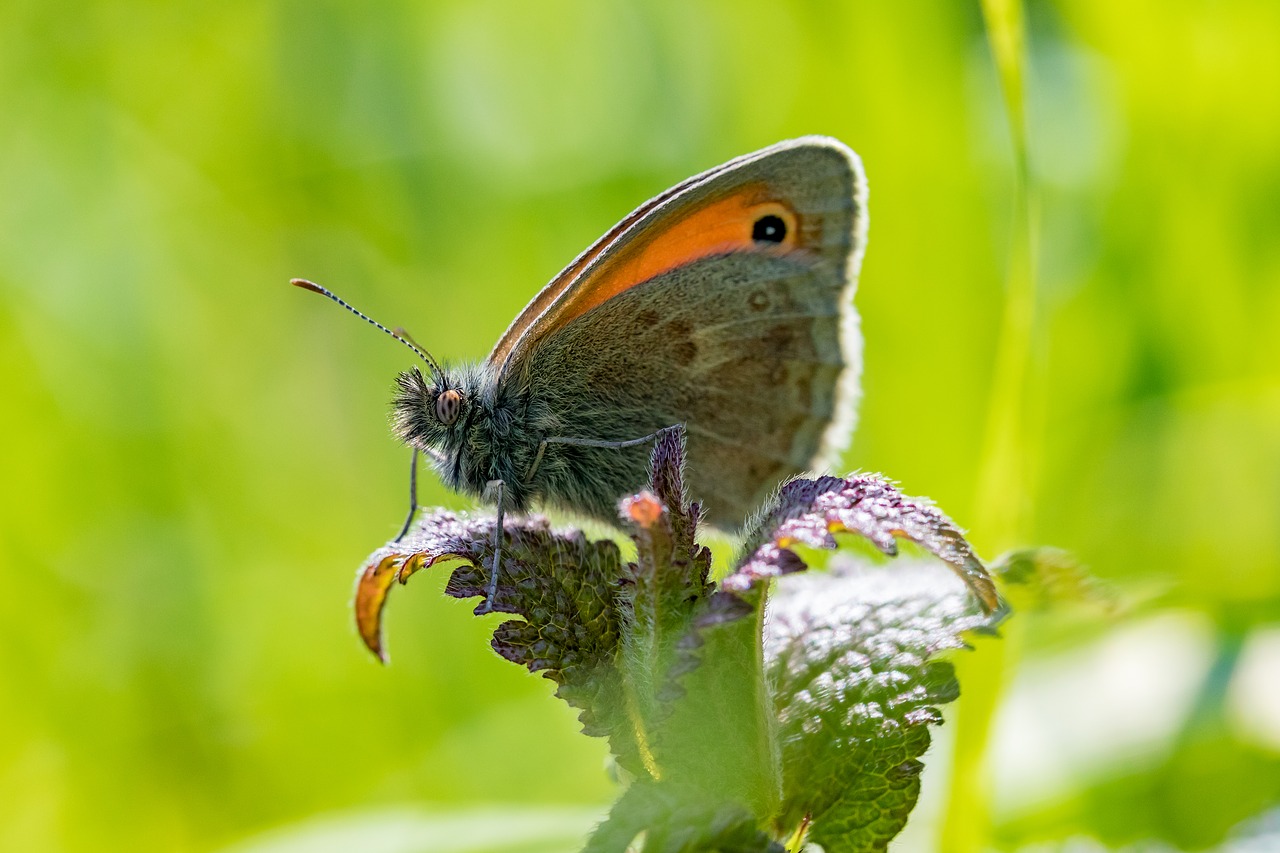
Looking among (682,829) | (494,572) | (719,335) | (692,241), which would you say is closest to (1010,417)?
(719,335)

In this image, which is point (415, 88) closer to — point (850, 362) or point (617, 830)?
point (850, 362)

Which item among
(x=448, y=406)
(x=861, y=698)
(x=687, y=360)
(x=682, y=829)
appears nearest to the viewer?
(x=682, y=829)

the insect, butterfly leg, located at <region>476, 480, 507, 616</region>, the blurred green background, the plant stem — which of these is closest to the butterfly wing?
the insect

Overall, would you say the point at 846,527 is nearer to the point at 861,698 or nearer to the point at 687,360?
the point at 861,698

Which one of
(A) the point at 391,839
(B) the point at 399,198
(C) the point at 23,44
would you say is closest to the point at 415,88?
(B) the point at 399,198

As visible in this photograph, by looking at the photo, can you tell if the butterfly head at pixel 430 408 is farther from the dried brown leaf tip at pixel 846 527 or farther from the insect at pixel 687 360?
the dried brown leaf tip at pixel 846 527

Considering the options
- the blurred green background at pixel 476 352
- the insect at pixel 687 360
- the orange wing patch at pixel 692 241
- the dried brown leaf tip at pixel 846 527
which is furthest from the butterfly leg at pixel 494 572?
the blurred green background at pixel 476 352
